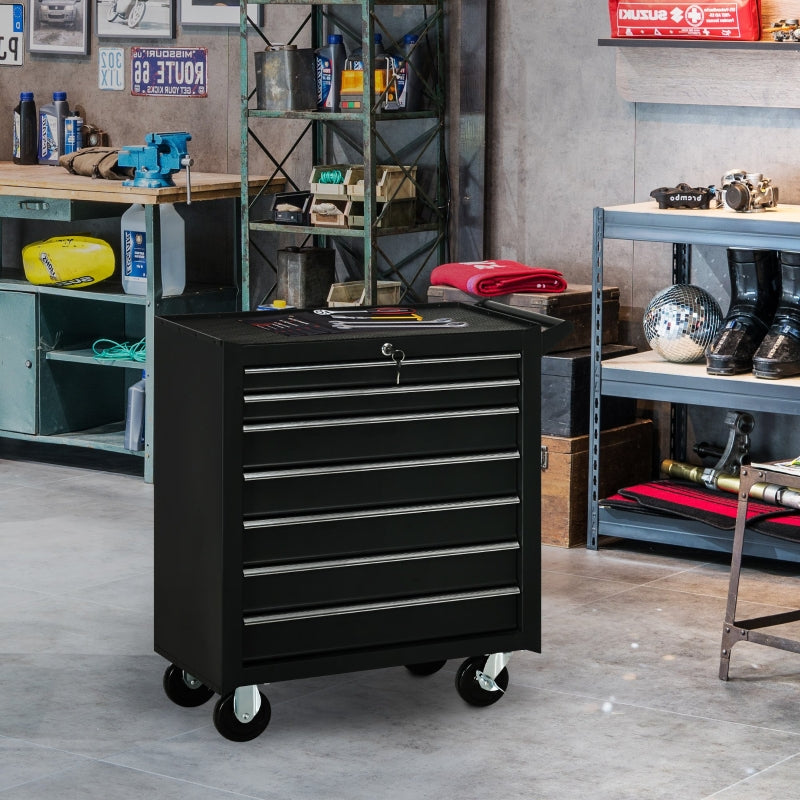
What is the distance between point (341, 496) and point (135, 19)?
4.02 metres

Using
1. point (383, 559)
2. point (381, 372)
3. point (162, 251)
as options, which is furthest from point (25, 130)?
point (383, 559)

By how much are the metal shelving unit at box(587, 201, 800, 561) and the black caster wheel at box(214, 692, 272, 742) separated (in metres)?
2.05

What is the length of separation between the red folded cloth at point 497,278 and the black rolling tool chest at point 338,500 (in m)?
1.73

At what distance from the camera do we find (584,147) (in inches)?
230

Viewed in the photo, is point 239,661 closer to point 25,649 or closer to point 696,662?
point 25,649

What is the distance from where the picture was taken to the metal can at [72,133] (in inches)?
273

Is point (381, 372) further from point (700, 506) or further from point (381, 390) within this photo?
point (700, 506)

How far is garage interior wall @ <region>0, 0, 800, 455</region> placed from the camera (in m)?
5.53

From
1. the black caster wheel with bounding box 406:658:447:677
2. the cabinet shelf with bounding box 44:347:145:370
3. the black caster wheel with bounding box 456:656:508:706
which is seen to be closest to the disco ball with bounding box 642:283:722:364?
the black caster wheel with bounding box 406:658:447:677

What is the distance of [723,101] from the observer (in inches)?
214

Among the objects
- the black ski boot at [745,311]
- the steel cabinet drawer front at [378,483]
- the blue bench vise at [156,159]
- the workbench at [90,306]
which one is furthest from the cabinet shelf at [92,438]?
the steel cabinet drawer front at [378,483]

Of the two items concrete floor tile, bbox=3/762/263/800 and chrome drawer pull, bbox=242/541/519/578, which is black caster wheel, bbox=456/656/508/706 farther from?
concrete floor tile, bbox=3/762/263/800

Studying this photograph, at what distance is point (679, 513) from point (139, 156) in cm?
248

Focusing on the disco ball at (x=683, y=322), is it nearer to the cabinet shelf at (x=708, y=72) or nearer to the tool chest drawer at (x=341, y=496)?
the cabinet shelf at (x=708, y=72)
